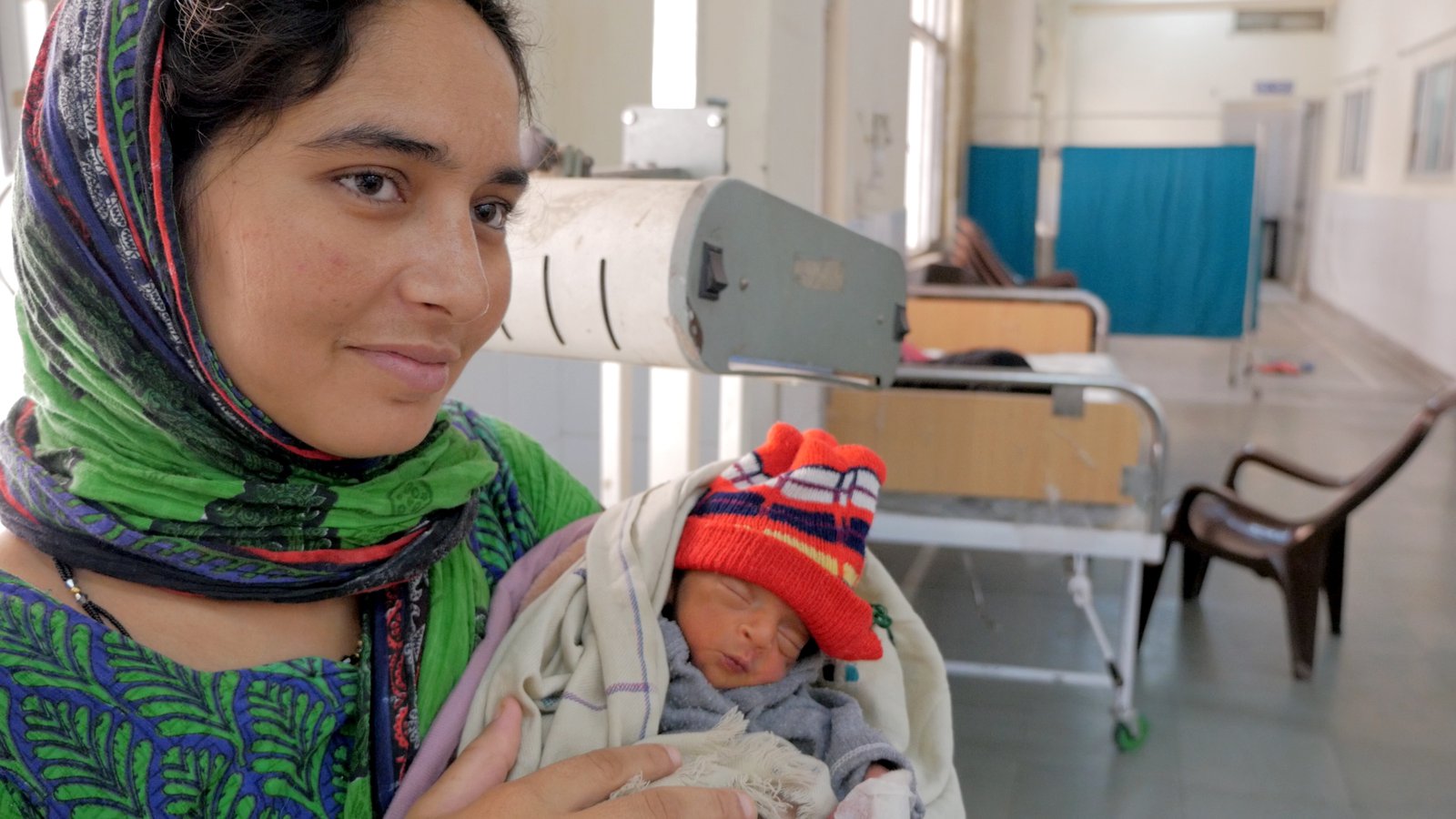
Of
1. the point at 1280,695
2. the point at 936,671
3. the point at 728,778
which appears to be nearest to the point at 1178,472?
the point at 1280,695

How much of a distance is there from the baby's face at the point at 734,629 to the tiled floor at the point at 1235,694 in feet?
5.71

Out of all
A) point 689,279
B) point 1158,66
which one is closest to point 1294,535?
point 689,279

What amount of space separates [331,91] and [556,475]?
60 cm

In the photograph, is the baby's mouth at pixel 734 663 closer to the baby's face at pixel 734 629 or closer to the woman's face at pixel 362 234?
the baby's face at pixel 734 629

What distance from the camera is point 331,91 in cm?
80

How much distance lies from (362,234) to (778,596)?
0.61 metres

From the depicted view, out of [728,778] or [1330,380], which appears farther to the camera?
[1330,380]

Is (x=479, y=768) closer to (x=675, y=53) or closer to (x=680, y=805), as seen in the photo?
(x=680, y=805)

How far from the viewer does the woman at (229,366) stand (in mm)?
791

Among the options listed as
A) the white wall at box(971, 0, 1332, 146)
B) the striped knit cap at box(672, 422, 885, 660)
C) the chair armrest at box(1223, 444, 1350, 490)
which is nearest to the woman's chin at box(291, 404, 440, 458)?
the striped knit cap at box(672, 422, 885, 660)

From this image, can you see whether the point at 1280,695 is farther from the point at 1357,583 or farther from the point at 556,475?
the point at 556,475

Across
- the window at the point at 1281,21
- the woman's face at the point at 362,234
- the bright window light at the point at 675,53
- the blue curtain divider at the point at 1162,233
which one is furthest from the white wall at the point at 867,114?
the window at the point at 1281,21

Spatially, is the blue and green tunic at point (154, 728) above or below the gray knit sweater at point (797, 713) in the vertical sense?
above

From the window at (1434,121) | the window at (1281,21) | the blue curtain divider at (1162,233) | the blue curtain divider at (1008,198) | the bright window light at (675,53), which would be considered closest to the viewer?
the bright window light at (675,53)
